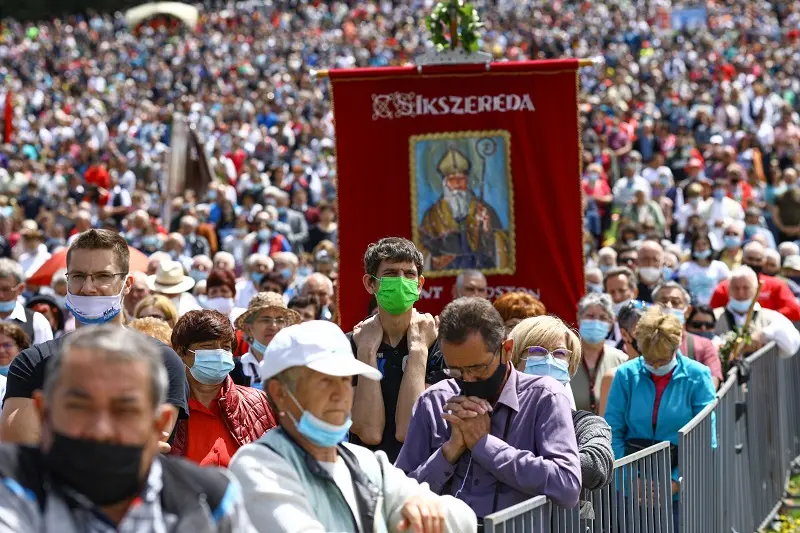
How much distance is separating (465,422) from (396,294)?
1515 mm

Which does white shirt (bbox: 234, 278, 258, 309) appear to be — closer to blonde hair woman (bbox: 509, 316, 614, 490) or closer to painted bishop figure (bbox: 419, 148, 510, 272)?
painted bishop figure (bbox: 419, 148, 510, 272)

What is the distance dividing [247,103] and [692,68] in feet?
31.7

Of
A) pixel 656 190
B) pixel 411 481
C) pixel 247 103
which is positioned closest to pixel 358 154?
pixel 411 481

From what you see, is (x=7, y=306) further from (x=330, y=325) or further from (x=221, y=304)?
(x=330, y=325)

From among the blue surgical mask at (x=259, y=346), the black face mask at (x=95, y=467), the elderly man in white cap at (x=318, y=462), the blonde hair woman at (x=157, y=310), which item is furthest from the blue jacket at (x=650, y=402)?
the black face mask at (x=95, y=467)

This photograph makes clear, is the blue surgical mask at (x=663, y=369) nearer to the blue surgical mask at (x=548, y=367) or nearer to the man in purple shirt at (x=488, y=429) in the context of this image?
the blue surgical mask at (x=548, y=367)

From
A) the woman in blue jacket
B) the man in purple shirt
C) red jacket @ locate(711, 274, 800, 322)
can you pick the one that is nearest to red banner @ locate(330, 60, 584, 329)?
red jacket @ locate(711, 274, 800, 322)

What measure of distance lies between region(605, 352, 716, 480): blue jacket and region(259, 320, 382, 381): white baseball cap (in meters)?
3.59

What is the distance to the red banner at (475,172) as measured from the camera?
11.2 m

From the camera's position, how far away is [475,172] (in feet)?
37.0

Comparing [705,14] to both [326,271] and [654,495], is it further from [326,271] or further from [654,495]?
[654,495]

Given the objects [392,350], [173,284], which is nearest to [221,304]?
[173,284]

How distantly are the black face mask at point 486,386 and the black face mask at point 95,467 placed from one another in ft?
6.52

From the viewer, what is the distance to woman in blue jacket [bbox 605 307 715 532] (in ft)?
24.1
